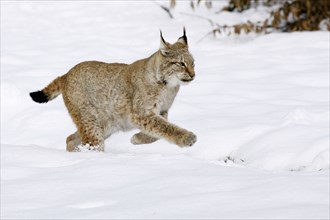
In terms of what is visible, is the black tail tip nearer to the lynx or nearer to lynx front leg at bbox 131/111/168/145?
the lynx

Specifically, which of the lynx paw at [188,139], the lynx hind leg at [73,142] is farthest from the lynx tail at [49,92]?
the lynx paw at [188,139]

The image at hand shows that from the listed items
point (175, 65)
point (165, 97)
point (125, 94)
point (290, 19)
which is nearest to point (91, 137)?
point (125, 94)

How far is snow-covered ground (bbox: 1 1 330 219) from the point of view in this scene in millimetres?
4168

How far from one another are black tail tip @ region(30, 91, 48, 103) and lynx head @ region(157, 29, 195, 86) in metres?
1.08

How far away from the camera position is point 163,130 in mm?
6176

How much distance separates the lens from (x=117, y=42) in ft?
38.0

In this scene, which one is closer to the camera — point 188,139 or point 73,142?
point 188,139

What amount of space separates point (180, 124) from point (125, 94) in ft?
4.81

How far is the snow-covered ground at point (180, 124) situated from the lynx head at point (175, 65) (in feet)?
2.25

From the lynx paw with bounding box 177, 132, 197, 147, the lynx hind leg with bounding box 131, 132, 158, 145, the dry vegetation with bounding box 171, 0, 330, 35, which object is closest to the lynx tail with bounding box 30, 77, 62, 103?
the lynx hind leg with bounding box 131, 132, 158, 145

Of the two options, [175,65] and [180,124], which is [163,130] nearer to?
[175,65]

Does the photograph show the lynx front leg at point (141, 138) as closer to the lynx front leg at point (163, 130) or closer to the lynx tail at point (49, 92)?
the lynx front leg at point (163, 130)

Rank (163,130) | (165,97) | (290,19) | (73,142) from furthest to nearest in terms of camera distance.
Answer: (290,19) < (73,142) < (165,97) < (163,130)

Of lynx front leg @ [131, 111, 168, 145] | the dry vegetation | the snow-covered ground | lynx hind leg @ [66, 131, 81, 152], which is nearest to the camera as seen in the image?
the snow-covered ground
